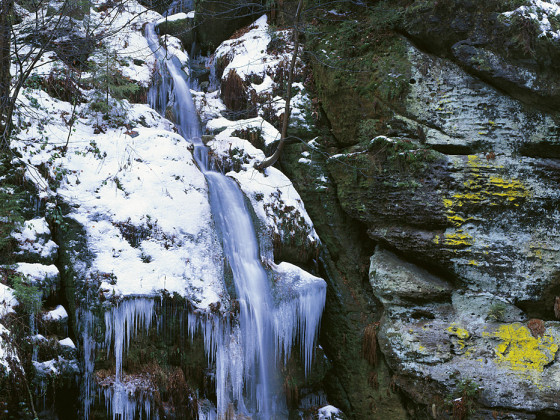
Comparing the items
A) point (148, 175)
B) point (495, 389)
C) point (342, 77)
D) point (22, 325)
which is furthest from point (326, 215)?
point (22, 325)

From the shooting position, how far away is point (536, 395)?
5.73 meters

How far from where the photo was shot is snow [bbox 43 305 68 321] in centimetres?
546

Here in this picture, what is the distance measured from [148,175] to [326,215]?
3.11m

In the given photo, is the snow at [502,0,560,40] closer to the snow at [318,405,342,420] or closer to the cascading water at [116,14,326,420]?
the cascading water at [116,14,326,420]

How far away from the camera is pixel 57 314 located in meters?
5.56

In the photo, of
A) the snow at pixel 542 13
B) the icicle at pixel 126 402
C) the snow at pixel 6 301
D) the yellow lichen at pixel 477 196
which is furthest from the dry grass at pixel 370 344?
the snow at pixel 542 13

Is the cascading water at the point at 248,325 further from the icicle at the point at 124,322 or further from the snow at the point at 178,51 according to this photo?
the snow at the point at 178,51

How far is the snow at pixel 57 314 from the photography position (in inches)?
215

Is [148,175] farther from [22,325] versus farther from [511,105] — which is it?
[511,105]

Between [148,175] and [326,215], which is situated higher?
[148,175]

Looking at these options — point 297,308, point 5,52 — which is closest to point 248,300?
point 297,308

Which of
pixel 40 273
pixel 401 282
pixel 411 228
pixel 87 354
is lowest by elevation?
pixel 87 354

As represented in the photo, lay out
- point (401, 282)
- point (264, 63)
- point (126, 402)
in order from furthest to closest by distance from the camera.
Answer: point (264, 63) < point (401, 282) < point (126, 402)

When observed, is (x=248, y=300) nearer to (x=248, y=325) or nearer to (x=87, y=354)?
(x=248, y=325)
